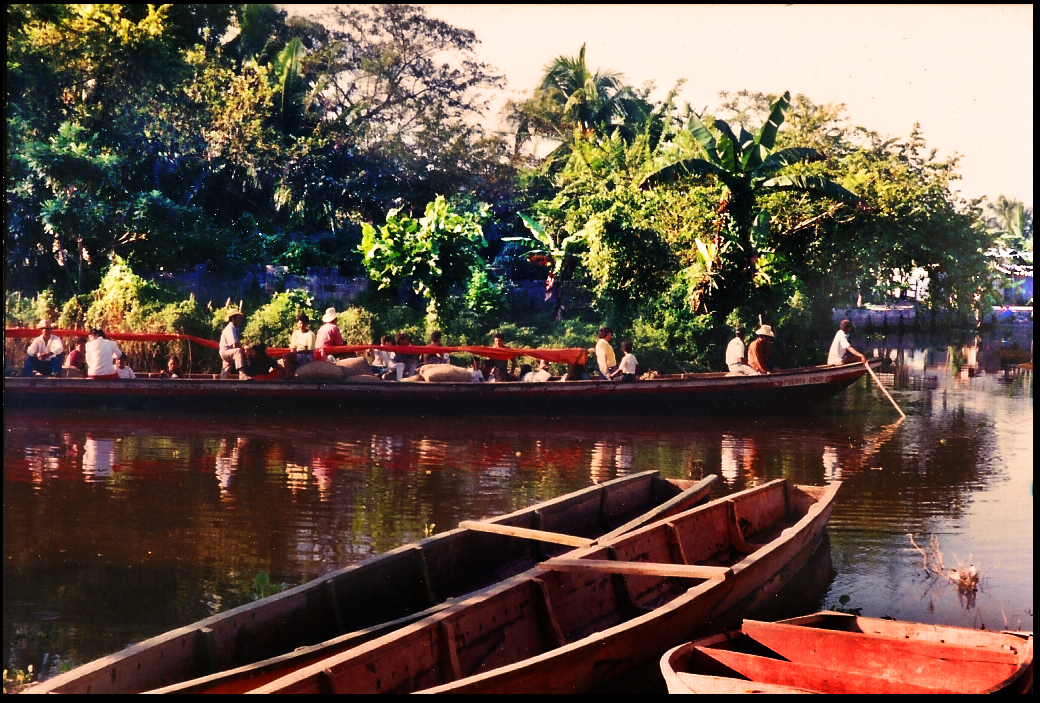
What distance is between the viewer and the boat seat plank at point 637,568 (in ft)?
15.8

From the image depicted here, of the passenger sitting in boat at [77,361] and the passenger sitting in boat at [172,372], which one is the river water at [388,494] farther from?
the passenger sitting in boat at [77,361]

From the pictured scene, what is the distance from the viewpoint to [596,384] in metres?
12.5

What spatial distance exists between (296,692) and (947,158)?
61.7ft

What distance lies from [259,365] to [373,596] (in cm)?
826

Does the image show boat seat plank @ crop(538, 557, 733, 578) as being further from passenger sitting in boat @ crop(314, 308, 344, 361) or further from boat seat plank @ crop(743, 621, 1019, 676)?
passenger sitting in boat @ crop(314, 308, 344, 361)

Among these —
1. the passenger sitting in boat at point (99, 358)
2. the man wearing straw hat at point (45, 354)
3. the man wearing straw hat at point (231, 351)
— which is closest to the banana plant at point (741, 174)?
the man wearing straw hat at point (231, 351)

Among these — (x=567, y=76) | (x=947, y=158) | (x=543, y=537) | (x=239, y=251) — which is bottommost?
(x=543, y=537)

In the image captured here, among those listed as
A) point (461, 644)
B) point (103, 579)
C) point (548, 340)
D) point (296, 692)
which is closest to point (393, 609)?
point (461, 644)

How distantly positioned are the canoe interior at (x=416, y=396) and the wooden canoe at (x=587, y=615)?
6.01m

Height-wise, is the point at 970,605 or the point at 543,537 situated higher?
the point at 543,537

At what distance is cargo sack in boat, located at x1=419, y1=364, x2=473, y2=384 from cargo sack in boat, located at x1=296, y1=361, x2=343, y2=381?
41.2 inches

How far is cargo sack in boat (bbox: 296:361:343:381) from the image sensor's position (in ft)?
40.7

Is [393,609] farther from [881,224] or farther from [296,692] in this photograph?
[881,224]

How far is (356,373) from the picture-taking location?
498 inches
